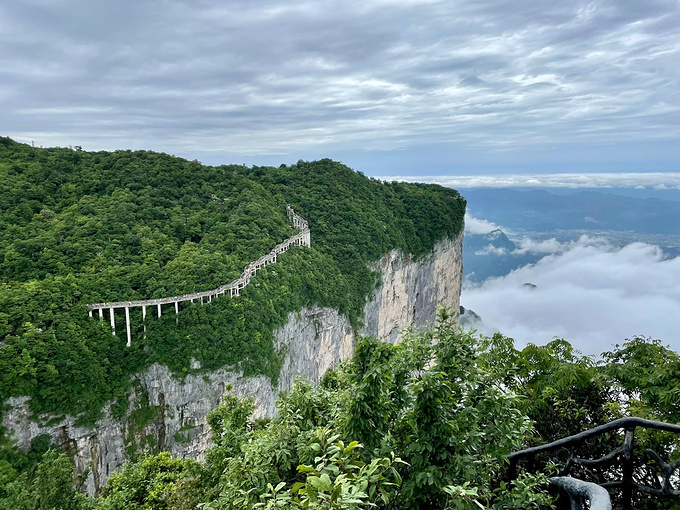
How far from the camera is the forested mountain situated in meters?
24.9

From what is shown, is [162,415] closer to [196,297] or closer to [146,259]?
[196,297]

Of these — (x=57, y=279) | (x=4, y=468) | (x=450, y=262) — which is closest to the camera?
(x=4, y=468)

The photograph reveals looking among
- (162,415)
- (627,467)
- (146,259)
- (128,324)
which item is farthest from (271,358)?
(627,467)

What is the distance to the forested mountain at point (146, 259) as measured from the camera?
81.6ft

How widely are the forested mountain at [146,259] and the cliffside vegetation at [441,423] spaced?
15.0m

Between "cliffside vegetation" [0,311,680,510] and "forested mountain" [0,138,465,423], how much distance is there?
1502 cm

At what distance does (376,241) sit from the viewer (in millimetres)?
52438

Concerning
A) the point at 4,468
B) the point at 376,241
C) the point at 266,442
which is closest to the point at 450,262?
the point at 376,241

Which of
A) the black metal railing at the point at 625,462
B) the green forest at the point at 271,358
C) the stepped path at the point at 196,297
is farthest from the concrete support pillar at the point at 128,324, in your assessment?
the black metal railing at the point at 625,462

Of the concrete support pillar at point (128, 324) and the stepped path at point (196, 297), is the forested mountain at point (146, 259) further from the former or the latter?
the stepped path at point (196, 297)

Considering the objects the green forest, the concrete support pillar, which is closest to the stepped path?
the concrete support pillar

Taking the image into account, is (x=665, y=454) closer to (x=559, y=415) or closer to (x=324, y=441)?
(x=559, y=415)

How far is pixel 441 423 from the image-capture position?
18.6ft

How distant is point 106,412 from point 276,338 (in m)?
12.0
